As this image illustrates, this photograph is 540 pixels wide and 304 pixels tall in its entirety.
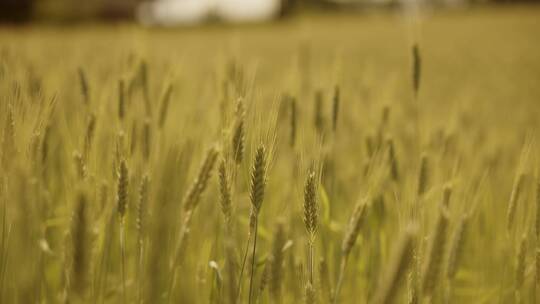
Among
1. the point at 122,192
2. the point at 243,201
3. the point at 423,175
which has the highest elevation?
the point at 122,192

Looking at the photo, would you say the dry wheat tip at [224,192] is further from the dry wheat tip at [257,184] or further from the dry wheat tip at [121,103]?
the dry wheat tip at [121,103]

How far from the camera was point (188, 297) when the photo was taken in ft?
1.85

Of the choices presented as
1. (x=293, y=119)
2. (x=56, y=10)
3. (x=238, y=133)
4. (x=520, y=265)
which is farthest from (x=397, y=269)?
(x=56, y=10)

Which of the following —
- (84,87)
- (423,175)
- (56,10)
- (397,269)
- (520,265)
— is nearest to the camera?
(397,269)

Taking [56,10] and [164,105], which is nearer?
[164,105]

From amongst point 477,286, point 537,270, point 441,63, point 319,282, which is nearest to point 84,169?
point 319,282

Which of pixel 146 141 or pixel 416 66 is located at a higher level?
pixel 416 66

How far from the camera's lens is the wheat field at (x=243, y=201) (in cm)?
56

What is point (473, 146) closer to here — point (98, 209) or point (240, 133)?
point (240, 133)

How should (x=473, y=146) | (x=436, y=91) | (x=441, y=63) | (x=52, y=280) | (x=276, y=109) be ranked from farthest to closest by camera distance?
(x=441, y=63)
(x=436, y=91)
(x=473, y=146)
(x=52, y=280)
(x=276, y=109)

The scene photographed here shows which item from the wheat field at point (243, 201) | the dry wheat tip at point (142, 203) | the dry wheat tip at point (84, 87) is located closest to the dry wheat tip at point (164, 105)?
the wheat field at point (243, 201)

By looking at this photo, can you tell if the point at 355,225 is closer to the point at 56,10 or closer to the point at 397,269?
the point at 397,269

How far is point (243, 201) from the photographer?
1188mm

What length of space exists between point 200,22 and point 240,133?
14594 millimetres
